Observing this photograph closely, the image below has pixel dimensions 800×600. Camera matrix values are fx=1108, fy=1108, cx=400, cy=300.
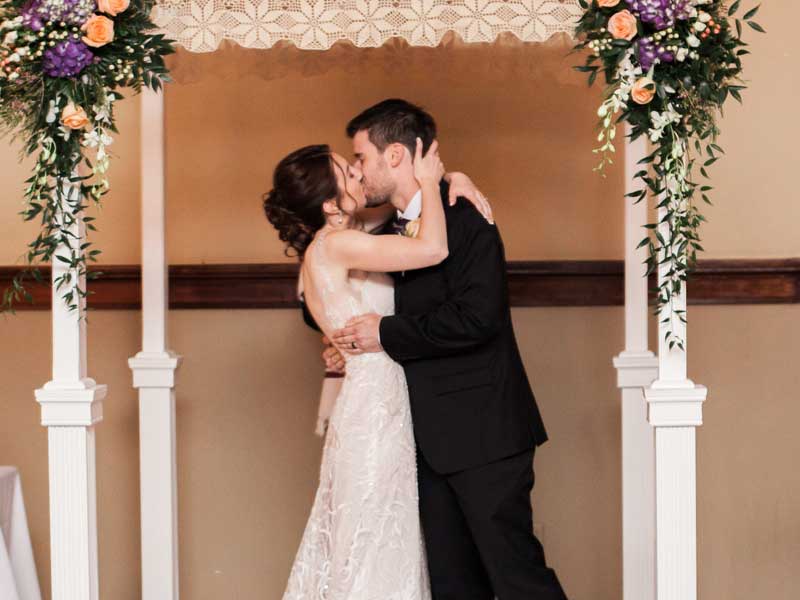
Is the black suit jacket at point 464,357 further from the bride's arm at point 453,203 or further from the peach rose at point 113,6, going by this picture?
the peach rose at point 113,6

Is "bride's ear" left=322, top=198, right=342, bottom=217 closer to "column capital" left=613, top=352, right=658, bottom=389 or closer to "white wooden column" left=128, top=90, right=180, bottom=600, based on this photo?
"white wooden column" left=128, top=90, right=180, bottom=600

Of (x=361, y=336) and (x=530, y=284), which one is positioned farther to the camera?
(x=530, y=284)

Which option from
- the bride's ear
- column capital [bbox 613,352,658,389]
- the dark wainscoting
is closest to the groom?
the bride's ear

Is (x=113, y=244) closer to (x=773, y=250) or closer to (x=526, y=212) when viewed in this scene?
(x=526, y=212)

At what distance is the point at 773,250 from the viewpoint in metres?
4.04

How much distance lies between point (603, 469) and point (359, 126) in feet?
5.73

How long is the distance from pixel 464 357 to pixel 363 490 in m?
0.45

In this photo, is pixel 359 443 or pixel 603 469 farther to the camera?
pixel 603 469

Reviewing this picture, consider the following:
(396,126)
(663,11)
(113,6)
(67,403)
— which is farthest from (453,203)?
(67,403)

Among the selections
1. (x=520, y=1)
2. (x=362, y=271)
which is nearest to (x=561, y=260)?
(x=362, y=271)

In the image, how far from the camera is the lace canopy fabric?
2814 millimetres

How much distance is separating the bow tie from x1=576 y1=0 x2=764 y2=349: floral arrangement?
2.46 ft

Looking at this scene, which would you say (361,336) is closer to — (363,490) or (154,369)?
(363,490)

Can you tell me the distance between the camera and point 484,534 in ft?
9.70
